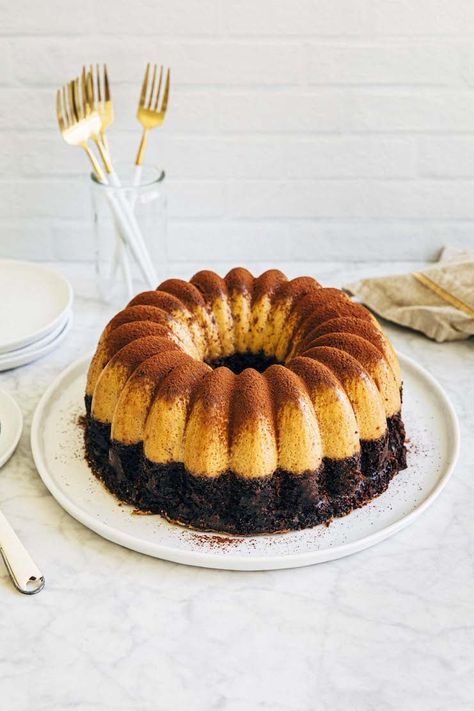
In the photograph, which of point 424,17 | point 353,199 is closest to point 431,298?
point 353,199

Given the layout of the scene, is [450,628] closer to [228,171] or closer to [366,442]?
[366,442]

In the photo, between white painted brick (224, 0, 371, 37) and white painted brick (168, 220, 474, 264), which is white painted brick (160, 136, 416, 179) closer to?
white painted brick (168, 220, 474, 264)

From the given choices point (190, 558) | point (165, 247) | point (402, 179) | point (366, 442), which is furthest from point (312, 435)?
point (402, 179)

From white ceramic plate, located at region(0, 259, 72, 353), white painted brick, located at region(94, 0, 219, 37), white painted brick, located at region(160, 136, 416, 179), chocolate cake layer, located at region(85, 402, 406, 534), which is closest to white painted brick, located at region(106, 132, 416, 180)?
white painted brick, located at region(160, 136, 416, 179)

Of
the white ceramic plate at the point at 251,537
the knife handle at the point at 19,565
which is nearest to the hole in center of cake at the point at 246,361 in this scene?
the white ceramic plate at the point at 251,537

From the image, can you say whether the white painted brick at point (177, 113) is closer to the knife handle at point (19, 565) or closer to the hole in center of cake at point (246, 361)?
the hole in center of cake at point (246, 361)

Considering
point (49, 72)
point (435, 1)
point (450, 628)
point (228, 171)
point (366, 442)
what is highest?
point (435, 1)
